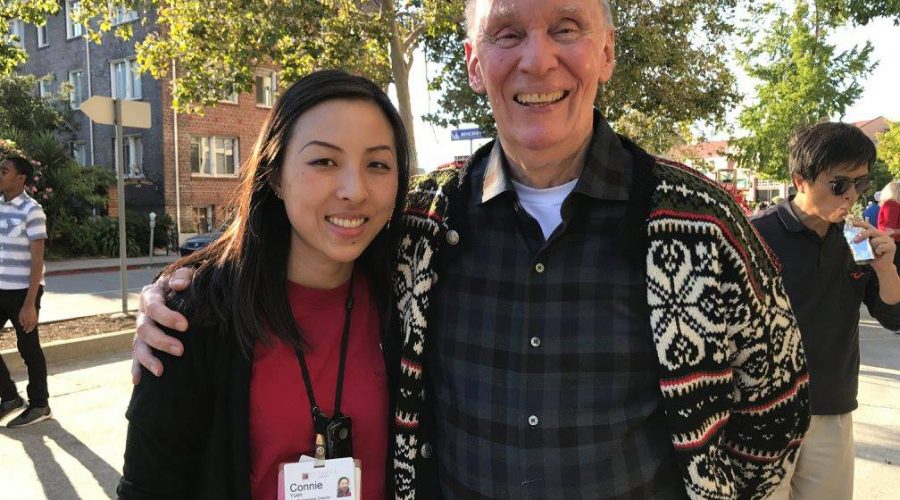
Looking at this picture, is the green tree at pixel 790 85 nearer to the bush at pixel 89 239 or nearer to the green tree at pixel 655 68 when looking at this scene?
the green tree at pixel 655 68

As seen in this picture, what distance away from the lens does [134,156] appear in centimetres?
2289

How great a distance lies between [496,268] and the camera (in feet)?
5.70

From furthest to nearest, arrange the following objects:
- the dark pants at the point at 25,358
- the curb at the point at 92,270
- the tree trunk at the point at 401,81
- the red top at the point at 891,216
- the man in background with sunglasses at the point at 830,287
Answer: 1. the curb at the point at 92,270
2. the tree trunk at the point at 401,81
3. the red top at the point at 891,216
4. the dark pants at the point at 25,358
5. the man in background with sunglasses at the point at 830,287

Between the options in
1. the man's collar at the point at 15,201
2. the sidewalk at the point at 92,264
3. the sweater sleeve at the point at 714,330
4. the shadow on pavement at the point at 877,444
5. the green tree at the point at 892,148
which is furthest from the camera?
the green tree at the point at 892,148

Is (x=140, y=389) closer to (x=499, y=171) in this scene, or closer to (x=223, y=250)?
(x=223, y=250)

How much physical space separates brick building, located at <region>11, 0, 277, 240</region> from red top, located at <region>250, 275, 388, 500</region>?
20.3 m

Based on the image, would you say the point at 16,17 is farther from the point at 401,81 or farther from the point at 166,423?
→ the point at 166,423

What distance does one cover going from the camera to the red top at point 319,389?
1754 millimetres

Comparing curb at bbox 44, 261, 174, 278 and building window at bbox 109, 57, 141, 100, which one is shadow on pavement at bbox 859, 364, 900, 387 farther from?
building window at bbox 109, 57, 141, 100

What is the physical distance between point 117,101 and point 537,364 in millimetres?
7691

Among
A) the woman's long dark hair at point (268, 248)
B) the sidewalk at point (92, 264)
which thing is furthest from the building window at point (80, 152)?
the woman's long dark hair at point (268, 248)

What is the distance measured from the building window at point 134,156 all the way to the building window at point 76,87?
11.8 ft

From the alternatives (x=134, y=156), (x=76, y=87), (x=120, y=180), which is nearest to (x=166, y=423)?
(x=120, y=180)

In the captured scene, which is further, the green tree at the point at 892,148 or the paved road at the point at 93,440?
the green tree at the point at 892,148
